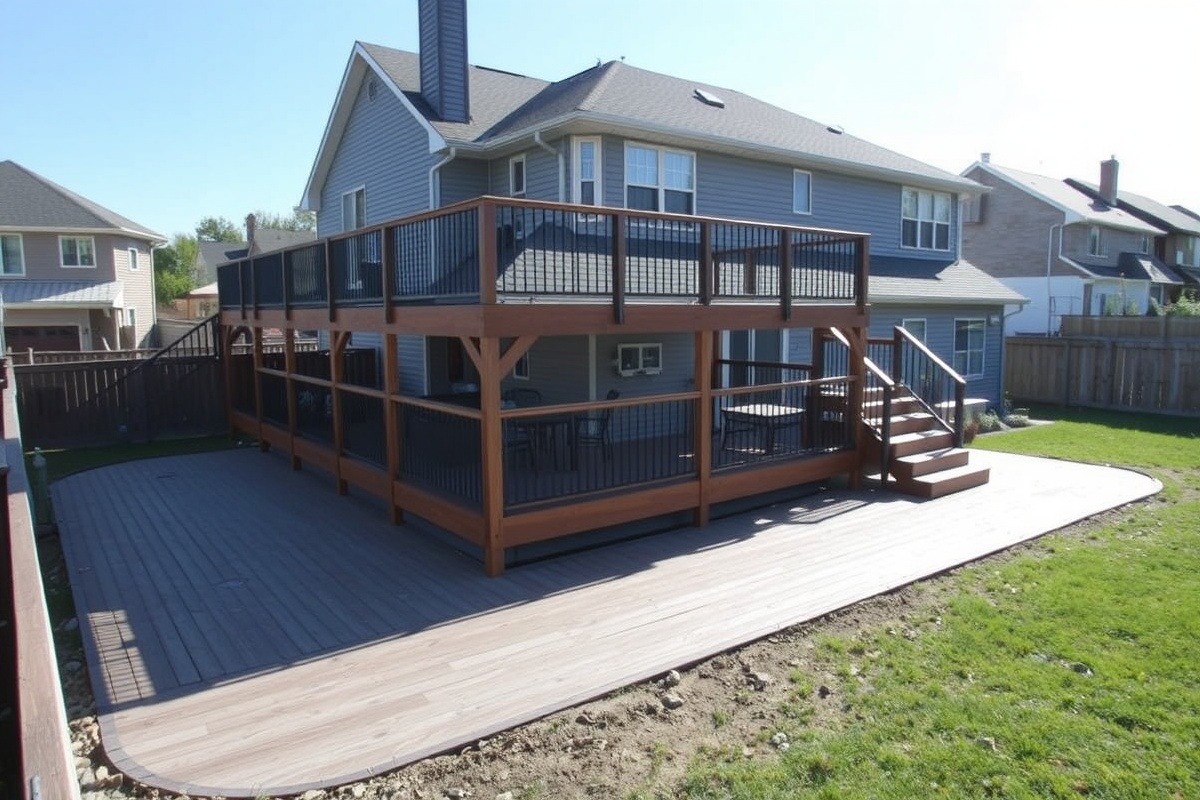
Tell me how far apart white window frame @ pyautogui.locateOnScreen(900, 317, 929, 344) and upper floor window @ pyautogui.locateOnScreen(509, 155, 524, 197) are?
8.09 m

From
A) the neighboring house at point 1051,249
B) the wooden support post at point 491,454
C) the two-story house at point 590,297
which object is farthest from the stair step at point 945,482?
the neighboring house at point 1051,249

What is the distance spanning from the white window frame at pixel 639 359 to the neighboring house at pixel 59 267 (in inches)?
827

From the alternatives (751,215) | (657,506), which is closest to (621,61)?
(751,215)

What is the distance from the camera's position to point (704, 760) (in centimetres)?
398

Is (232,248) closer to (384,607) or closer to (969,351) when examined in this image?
(969,351)

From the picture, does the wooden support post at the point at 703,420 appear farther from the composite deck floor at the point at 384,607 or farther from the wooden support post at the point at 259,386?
the wooden support post at the point at 259,386

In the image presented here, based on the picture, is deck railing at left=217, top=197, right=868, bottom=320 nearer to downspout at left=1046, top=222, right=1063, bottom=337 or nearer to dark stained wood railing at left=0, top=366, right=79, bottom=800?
dark stained wood railing at left=0, top=366, right=79, bottom=800

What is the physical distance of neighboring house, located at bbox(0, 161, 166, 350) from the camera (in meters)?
25.8

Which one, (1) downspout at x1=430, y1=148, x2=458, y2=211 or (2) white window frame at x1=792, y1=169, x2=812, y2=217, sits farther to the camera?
(2) white window frame at x1=792, y1=169, x2=812, y2=217

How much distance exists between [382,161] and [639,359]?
635 centimetres

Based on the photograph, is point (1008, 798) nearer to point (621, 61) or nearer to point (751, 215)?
point (751, 215)

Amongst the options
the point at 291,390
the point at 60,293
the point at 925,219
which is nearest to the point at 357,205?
the point at 291,390

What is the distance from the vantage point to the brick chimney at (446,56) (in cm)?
1268

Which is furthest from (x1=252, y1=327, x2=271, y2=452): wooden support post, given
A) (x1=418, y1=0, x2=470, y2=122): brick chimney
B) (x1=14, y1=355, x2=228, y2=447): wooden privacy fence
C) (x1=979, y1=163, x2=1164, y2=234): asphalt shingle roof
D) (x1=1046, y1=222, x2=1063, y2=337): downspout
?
(x1=979, y1=163, x2=1164, y2=234): asphalt shingle roof
